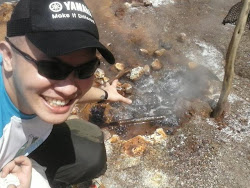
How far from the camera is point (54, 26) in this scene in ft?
5.12

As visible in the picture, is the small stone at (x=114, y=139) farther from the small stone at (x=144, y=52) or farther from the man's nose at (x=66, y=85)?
the man's nose at (x=66, y=85)

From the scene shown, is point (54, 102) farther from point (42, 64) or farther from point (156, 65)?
point (156, 65)

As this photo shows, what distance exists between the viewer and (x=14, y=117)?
1.97 meters

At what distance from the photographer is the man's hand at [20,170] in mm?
1912

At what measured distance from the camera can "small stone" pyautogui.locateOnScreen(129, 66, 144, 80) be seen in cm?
441

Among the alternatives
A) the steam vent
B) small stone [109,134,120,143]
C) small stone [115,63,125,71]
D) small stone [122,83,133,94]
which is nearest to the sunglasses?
the steam vent

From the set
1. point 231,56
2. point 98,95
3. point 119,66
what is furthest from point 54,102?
point 119,66

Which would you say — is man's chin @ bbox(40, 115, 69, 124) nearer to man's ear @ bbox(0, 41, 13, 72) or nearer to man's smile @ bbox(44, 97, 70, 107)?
man's smile @ bbox(44, 97, 70, 107)

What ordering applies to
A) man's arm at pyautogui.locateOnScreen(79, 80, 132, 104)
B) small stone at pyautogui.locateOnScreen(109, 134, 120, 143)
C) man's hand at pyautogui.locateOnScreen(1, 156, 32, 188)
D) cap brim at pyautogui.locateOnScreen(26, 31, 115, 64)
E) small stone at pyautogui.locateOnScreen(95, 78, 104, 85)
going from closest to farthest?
cap brim at pyautogui.locateOnScreen(26, 31, 115, 64) < man's hand at pyautogui.locateOnScreen(1, 156, 32, 188) < man's arm at pyautogui.locateOnScreen(79, 80, 132, 104) < small stone at pyautogui.locateOnScreen(109, 134, 120, 143) < small stone at pyautogui.locateOnScreen(95, 78, 104, 85)

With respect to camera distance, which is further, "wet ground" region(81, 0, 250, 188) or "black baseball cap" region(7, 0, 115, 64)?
"wet ground" region(81, 0, 250, 188)

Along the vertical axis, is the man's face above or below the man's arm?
above

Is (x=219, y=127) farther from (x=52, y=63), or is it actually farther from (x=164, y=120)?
(x=52, y=63)

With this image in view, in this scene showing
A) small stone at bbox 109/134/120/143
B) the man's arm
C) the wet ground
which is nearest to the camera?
the man's arm

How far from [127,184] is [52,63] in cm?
206
